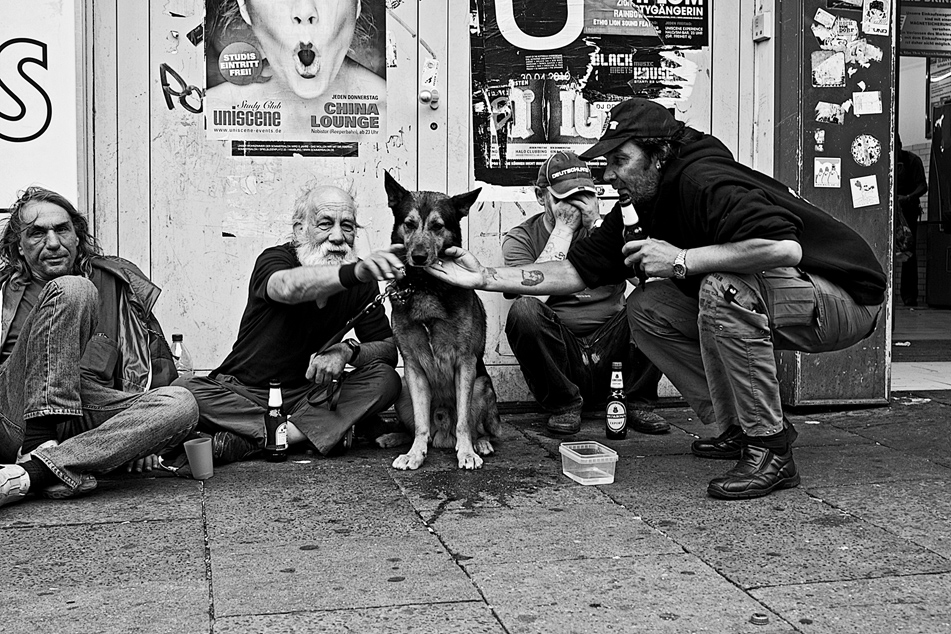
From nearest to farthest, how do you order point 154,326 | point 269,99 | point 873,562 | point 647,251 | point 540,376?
point 873,562
point 647,251
point 154,326
point 540,376
point 269,99

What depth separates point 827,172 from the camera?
5.52 metres

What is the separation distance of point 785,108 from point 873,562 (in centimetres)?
323

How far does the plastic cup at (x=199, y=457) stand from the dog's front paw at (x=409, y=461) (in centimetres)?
77

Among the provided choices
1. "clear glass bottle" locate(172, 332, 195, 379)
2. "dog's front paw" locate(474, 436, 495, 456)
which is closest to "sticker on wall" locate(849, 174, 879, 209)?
"dog's front paw" locate(474, 436, 495, 456)

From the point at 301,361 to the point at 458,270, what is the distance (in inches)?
33.1

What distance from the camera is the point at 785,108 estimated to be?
5.57 metres

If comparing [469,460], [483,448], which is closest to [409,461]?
[469,460]

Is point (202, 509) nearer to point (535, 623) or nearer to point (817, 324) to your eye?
point (535, 623)

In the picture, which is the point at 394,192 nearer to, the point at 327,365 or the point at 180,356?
the point at 327,365

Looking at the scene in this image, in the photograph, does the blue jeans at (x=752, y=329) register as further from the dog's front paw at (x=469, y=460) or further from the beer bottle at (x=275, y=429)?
the beer bottle at (x=275, y=429)

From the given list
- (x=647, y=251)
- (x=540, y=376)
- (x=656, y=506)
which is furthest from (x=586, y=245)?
(x=656, y=506)

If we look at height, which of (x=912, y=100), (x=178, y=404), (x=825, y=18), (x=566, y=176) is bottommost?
(x=178, y=404)

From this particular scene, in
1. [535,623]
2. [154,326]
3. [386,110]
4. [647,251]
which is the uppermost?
[386,110]

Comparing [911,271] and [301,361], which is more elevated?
[911,271]
